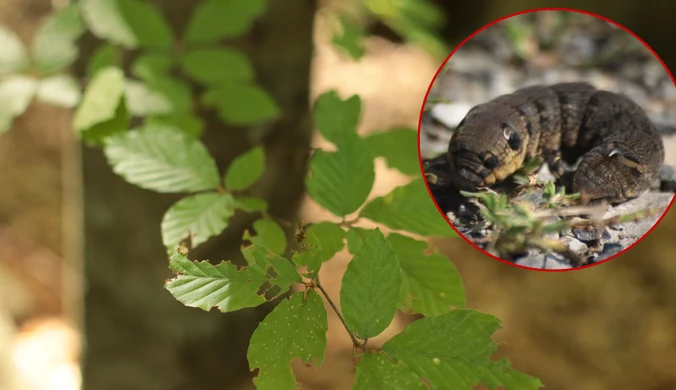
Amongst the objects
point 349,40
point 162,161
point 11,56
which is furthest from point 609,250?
point 11,56

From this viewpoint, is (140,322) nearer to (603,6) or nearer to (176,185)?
(176,185)

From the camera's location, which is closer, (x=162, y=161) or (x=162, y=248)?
(x=162, y=161)

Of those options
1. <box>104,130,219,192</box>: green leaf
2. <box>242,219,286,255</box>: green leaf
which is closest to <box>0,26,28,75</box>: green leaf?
<box>104,130,219,192</box>: green leaf

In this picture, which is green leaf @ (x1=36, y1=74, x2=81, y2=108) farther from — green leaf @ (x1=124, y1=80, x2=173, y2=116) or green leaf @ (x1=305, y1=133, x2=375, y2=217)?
green leaf @ (x1=305, y1=133, x2=375, y2=217)

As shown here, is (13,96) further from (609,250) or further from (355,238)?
(609,250)

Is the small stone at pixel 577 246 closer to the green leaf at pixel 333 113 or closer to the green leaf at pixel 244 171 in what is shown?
the green leaf at pixel 333 113

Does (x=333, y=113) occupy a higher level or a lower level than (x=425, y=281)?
higher
